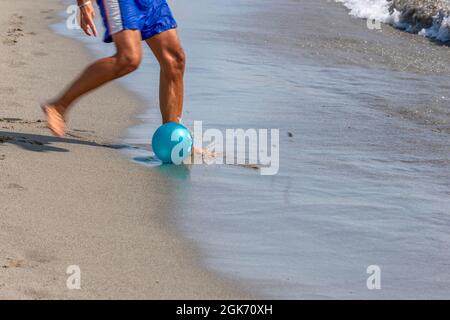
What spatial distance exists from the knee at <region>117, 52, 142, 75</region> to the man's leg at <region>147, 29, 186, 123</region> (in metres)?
0.23

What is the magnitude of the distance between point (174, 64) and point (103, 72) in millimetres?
485

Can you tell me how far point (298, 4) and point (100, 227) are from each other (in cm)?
1034

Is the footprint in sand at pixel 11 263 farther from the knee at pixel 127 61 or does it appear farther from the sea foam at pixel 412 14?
the sea foam at pixel 412 14

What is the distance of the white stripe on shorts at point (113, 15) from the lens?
608 centimetres

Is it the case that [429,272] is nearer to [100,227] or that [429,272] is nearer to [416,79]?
[100,227]

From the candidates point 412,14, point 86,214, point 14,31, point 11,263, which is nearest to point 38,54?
point 14,31

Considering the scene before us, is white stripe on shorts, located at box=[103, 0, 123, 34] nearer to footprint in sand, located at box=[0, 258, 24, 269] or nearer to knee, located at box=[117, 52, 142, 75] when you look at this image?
knee, located at box=[117, 52, 142, 75]

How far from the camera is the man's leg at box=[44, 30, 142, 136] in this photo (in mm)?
6125

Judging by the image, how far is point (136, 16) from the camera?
615 centimetres

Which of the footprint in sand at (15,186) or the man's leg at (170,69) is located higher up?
the man's leg at (170,69)

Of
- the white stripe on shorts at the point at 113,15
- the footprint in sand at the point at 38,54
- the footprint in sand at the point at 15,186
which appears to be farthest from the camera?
the footprint in sand at the point at 38,54

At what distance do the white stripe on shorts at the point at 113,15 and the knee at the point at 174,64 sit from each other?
43 cm

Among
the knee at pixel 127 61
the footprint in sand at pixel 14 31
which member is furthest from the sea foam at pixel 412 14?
the knee at pixel 127 61

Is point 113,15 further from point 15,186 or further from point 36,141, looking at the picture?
point 15,186
